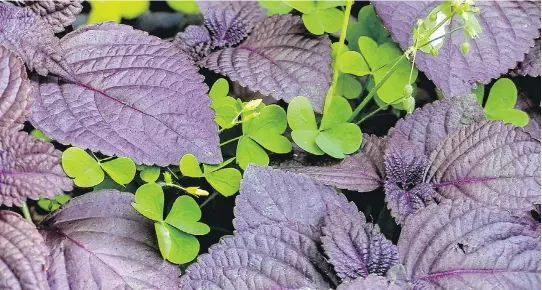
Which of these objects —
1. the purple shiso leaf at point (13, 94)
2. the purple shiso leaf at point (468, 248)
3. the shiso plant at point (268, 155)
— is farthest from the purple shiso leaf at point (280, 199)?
the purple shiso leaf at point (13, 94)

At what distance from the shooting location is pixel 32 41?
40.6 inches

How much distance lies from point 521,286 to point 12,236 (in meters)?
0.68

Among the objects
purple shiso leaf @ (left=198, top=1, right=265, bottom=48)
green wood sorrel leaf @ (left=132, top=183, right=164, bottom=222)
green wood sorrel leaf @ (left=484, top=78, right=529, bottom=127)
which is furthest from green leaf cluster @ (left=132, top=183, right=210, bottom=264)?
green wood sorrel leaf @ (left=484, top=78, right=529, bottom=127)

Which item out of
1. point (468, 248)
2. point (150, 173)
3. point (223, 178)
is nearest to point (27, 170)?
point (150, 173)

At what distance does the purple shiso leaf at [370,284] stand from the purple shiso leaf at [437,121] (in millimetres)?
295

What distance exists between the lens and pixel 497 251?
90 centimetres

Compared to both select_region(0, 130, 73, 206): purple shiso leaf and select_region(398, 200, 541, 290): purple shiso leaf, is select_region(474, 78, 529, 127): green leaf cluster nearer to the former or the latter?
select_region(398, 200, 541, 290): purple shiso leaf

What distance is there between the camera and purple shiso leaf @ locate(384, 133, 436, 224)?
0.99m

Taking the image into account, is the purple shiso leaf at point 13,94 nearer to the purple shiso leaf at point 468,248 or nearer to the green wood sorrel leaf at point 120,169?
the green wood sorrel leaf at point 120,169

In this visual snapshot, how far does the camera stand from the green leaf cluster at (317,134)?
3.43 feet

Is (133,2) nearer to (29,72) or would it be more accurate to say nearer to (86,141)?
(29,72)

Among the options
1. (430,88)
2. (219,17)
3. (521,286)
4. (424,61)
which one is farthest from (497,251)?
(219,17)

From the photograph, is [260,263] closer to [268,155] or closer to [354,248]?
[354,248]

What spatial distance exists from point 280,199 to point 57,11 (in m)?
0.51
